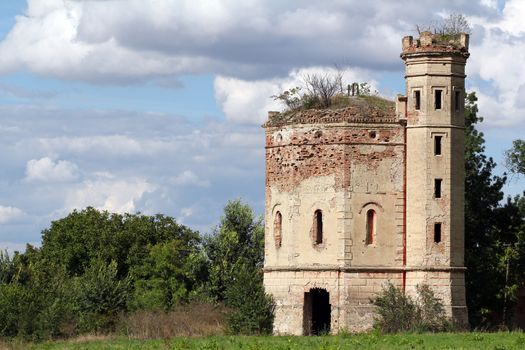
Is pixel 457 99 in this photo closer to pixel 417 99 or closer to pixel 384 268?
pixel 417 99

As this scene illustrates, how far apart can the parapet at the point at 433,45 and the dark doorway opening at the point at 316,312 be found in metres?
9.83

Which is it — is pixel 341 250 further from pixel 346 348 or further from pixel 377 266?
pixel 346 348

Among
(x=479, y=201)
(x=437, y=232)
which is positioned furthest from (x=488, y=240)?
(x=437, y=232)

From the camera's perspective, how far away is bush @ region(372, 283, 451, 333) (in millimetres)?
50062

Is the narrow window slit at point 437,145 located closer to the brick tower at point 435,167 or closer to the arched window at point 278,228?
the brick tower at point 435,167

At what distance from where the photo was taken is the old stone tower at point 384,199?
51.7 metres

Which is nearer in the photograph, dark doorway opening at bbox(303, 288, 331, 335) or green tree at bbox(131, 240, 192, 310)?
dark doorway opening at bbox(303, 288, 331, 335)

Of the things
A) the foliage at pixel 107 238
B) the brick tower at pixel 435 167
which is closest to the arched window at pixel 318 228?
the brick tower at pixel 435 167

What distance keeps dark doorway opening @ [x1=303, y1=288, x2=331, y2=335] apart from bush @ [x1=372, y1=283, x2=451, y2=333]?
8.64 ft

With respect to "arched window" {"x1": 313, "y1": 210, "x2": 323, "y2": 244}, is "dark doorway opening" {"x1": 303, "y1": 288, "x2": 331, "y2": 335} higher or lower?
lower

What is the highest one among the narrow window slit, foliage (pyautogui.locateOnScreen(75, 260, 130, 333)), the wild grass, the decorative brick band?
the narrow window slit

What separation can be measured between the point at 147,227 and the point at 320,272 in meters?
19.4

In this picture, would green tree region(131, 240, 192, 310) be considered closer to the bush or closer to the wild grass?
the wild grass

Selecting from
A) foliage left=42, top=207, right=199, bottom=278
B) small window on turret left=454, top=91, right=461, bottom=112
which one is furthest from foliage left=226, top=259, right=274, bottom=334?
foliage left=42, top=207, right=199, bottom=278
